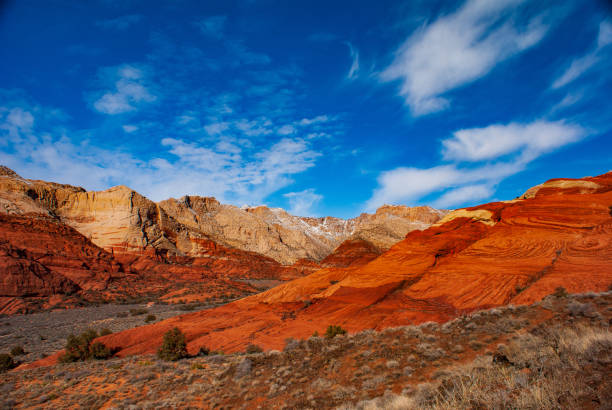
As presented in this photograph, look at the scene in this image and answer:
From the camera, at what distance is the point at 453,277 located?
1406cm

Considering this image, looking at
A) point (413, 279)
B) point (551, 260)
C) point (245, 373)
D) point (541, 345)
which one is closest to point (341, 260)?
point (413, 279)

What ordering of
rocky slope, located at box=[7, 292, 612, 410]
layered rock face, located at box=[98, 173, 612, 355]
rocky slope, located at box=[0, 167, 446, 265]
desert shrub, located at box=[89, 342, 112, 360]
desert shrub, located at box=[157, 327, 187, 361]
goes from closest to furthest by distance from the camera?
rocky slope, located at box=[7, 292, 612, 410]
layered rock face, located at box=[98, 173, 612, 355]
desert shrub, located at box=[157, 327, 187, 361]
desert shrub, located at box=[89, 342, 112, 360]
rocky slope, located at box=[0, 167, 446, 265]

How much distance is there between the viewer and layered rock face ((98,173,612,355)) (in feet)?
38.7

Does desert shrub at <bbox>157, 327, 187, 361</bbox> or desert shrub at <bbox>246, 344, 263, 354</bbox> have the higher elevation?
desert shrub at <bbox>157, 327, 187, 361</bbox>

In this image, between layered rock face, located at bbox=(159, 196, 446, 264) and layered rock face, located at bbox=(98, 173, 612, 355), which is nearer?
layered rock face, located at bbox=(98, 173, 612, 355)

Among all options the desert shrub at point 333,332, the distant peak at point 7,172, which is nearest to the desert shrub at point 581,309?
the desert shrub at point 333,332

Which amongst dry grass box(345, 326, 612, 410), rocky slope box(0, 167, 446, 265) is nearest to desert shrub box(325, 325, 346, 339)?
dry grass box(345, 326, 612, 410)

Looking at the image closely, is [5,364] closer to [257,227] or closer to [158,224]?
[158,224]

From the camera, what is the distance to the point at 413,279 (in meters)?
15.8

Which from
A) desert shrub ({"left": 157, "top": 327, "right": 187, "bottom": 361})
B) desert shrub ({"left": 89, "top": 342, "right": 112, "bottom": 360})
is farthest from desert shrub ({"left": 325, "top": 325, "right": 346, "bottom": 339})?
desert shrub ({"left": 89, "top": 342, "right": 112, "bottom": 360})

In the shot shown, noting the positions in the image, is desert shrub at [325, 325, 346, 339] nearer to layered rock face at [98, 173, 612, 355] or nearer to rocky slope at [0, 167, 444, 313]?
layered rock face at [98, 173, 612, 355]

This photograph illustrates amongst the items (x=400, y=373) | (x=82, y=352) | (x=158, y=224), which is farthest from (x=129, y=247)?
(x=400, y=373)

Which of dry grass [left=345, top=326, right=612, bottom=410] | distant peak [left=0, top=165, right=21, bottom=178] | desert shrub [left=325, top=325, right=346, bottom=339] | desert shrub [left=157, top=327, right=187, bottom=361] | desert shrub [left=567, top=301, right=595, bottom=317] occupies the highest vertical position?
distant peak [left=0, top=165, right=21, bottom=178]

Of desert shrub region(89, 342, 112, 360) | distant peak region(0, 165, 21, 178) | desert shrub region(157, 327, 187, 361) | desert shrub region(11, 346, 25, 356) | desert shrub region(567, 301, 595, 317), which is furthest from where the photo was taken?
distant peak region(0, 165, 21, 178)
